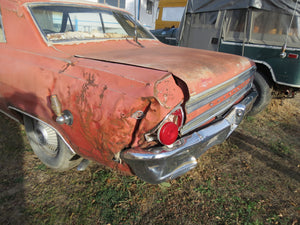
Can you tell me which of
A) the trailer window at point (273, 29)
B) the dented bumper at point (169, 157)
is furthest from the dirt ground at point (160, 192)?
the trailer window at point (273, 29)

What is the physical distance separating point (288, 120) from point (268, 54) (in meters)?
1.33

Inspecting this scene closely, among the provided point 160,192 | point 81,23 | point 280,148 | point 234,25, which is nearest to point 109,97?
point 160,192

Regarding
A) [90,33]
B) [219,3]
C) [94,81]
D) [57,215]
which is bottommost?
[57,215]

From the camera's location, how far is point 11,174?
2340 millimetres

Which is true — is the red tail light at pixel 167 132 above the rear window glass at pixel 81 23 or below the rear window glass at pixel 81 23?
below

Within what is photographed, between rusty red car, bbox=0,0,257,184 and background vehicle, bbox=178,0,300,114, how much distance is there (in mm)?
1514

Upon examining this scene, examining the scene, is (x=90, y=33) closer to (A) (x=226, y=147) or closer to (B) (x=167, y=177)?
(B) (x=167, y=177)

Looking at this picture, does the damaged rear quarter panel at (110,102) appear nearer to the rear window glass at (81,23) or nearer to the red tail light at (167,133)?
the red tail light at (167,133)

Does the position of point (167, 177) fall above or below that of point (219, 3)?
below

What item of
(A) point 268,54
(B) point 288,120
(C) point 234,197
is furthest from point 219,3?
(C) point 234,197

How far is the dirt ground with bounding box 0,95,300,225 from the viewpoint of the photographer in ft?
6.26

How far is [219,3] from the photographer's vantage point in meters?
4.64

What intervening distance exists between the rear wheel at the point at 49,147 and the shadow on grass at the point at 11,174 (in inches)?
12.2

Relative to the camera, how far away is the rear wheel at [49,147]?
7.15 feet
